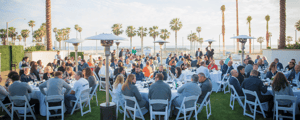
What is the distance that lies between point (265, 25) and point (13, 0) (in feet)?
176

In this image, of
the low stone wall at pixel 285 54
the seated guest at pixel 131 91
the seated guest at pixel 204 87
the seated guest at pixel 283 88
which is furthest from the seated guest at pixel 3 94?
the low stone wall at pixel 285 54

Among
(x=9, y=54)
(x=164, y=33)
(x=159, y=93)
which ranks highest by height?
(x=164, y=33)

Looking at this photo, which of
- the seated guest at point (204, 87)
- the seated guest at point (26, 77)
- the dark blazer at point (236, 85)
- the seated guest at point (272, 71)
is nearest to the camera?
the seated guest at point (204, 87)

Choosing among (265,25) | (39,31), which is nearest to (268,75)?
(265,25)

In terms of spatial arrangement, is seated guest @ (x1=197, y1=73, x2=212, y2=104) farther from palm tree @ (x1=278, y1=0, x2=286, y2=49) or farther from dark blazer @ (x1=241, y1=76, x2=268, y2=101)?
palm tree @ (x1=278, y1=0, x2=286, y2=49)

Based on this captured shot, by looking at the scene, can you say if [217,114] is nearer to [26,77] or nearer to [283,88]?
[283,88]

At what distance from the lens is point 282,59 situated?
13.7m

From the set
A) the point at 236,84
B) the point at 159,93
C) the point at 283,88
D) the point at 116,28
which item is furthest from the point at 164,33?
the point at 159,93

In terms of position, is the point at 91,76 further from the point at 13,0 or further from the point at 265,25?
the point at 265,25

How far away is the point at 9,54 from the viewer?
15.6 m

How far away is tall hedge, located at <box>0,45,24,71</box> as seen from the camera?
50.1ft

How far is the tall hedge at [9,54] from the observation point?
1526 centimetres

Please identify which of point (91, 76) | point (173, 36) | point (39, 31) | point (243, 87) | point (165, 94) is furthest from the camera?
point (39, 31)

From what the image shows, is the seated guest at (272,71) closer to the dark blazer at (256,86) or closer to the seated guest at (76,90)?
the dark blazer at (256,86)
